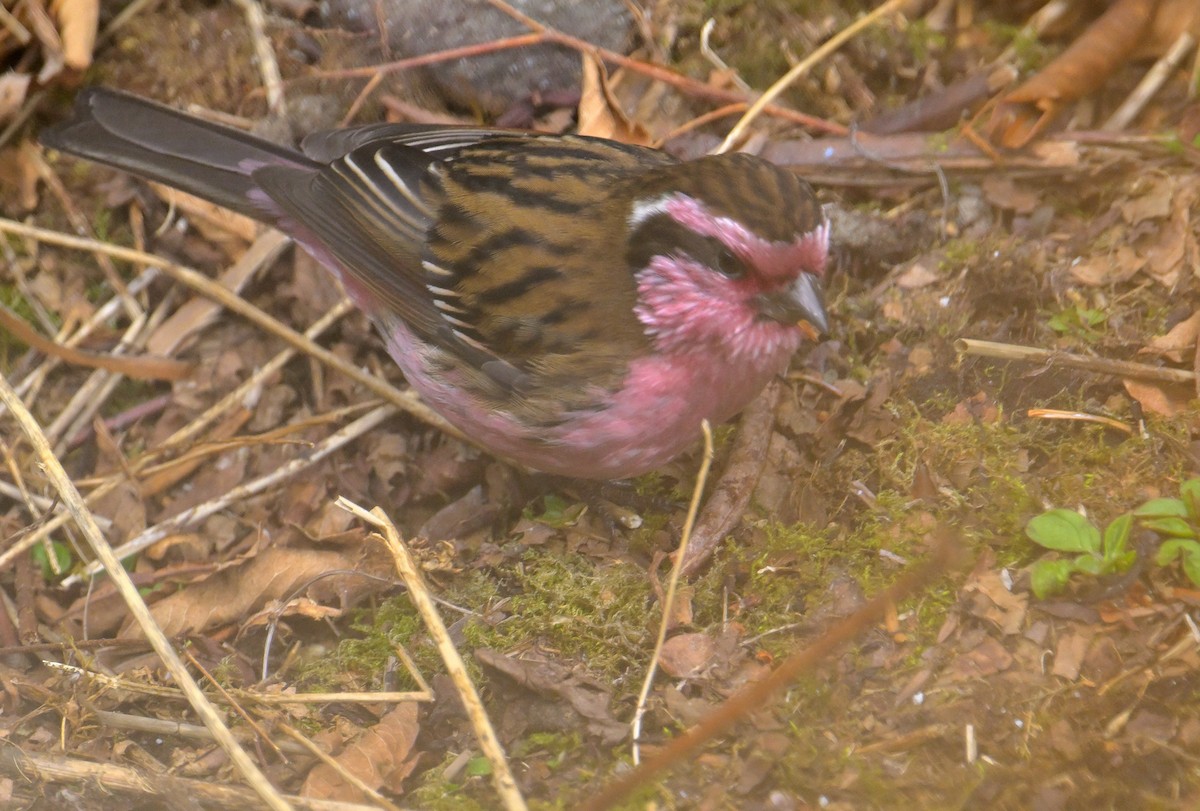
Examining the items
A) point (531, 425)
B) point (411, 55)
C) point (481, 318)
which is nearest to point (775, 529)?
point (531, 425)

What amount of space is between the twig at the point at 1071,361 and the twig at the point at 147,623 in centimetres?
255

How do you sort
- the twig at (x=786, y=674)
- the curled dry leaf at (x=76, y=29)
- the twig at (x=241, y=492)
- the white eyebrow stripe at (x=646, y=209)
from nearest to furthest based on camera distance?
the twig at (x=786, y=674) → the white eyebrow stripe at (x=646, y=209) → the twig at (x=241, y=492) → the curled dry leaf at (x=76, y=29)

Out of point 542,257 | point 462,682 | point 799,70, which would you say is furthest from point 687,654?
point 799,70

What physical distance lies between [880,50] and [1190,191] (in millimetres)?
1399

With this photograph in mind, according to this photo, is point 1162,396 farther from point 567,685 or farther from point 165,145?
point 165,145

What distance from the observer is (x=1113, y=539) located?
9.73ft

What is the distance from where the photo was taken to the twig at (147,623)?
2.83 meters

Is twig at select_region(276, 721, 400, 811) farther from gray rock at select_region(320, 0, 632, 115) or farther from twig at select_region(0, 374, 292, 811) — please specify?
gray rock at select_region(320, 0, 632, 115)

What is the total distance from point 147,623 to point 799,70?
3.20 m

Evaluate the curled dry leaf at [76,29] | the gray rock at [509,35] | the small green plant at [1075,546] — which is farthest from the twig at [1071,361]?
the curled dry leaf at [76,29]

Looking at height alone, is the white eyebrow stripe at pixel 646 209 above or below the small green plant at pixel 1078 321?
above

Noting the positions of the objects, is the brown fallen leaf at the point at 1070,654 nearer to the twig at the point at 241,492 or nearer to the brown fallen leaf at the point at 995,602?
the brown fallen leaf at the point at 995,602

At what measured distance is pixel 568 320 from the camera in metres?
3.53

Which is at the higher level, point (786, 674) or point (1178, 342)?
point (1178, 342)
